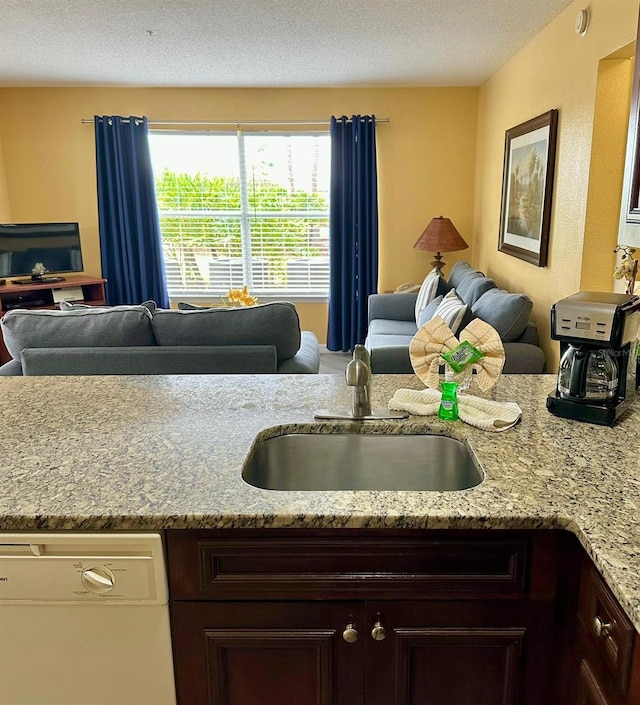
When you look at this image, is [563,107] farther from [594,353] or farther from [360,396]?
→ [360,396]

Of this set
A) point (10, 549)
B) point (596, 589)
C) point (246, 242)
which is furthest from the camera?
point (246, 242)

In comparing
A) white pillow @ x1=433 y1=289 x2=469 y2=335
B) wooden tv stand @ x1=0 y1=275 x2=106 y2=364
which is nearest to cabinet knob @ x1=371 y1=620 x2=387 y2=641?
white pillow @ x1=433 y1=289 x2=469 y2=335

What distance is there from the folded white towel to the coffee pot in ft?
0.54

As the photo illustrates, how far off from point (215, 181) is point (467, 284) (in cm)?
276

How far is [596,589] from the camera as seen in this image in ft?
3.37

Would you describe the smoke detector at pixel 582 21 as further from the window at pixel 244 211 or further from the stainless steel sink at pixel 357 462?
the window at pixel 244 211

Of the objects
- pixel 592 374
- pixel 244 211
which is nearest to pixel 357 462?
pixel 592 374

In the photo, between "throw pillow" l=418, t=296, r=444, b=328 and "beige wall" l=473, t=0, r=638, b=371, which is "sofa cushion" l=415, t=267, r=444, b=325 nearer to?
"throw pillow" l=418, t=296, r=444, b=328

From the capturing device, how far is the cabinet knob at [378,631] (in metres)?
1.17

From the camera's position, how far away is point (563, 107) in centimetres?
334

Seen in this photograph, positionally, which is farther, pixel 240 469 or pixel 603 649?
pixel 240 469

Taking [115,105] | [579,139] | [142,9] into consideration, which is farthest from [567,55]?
[115,105]

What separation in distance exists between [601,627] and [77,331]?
98.1 inches

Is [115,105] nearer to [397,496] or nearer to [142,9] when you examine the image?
[142,9]
